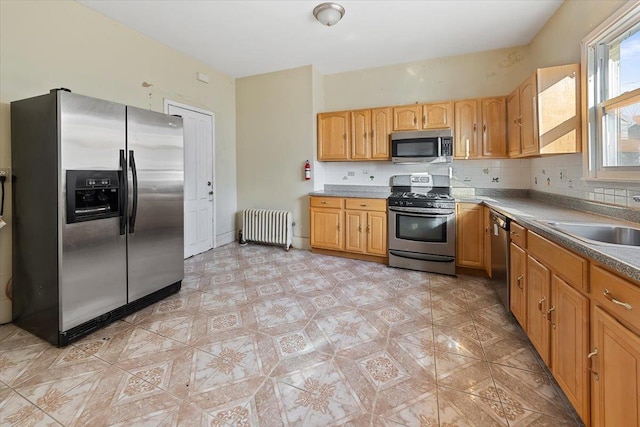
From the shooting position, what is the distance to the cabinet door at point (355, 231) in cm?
410

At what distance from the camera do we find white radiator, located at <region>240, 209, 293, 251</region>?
15.3 feet

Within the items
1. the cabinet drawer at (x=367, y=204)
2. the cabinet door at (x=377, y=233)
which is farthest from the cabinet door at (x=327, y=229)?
the cabinet door at (x=377, y=233)

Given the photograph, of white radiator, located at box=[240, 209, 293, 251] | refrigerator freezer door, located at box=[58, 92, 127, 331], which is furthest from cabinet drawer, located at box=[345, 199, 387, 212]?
refrigerator freezer door, located at box=[58, 92, 127, 331]

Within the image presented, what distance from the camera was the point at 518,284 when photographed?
86.9 inches

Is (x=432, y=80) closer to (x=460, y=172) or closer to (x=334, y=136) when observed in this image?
(x=460, y=172)

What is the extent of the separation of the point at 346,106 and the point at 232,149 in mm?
2028

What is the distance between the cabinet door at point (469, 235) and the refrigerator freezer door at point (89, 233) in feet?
11.3

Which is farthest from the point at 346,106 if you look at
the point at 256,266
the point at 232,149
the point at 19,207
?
the point at 19,207

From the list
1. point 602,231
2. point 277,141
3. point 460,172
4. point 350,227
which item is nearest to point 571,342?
point 602,231

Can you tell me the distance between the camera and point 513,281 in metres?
2.33

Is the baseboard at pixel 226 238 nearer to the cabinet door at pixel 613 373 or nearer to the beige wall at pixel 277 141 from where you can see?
the beige wall at pixel 277 141

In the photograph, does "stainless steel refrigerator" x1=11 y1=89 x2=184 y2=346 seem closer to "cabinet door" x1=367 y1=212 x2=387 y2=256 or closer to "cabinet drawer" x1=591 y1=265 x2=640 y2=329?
"cabinet door" x1=367 y1=212 x2=387 y2=256

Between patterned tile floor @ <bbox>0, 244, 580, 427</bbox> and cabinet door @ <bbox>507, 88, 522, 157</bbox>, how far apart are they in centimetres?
167

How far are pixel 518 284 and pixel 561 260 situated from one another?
2.55 ft
